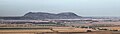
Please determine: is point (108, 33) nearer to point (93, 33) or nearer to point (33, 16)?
point (93, 33)

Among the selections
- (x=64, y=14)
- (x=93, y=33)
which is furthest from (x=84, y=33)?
(x=64, y=14)

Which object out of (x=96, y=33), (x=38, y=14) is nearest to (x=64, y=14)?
(x=38, y=14)

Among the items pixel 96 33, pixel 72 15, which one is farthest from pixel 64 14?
pixel 96 33

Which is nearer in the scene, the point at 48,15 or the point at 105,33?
the point at 105,33

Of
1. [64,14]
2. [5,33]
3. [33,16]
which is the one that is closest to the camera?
[5,33]

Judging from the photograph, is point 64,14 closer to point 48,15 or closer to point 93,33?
point 48,15

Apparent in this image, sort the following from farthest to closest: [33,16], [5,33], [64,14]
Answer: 1. [64,14]
2. [33,16]
3. [5,33]

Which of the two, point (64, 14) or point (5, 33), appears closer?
point (5, 33)
